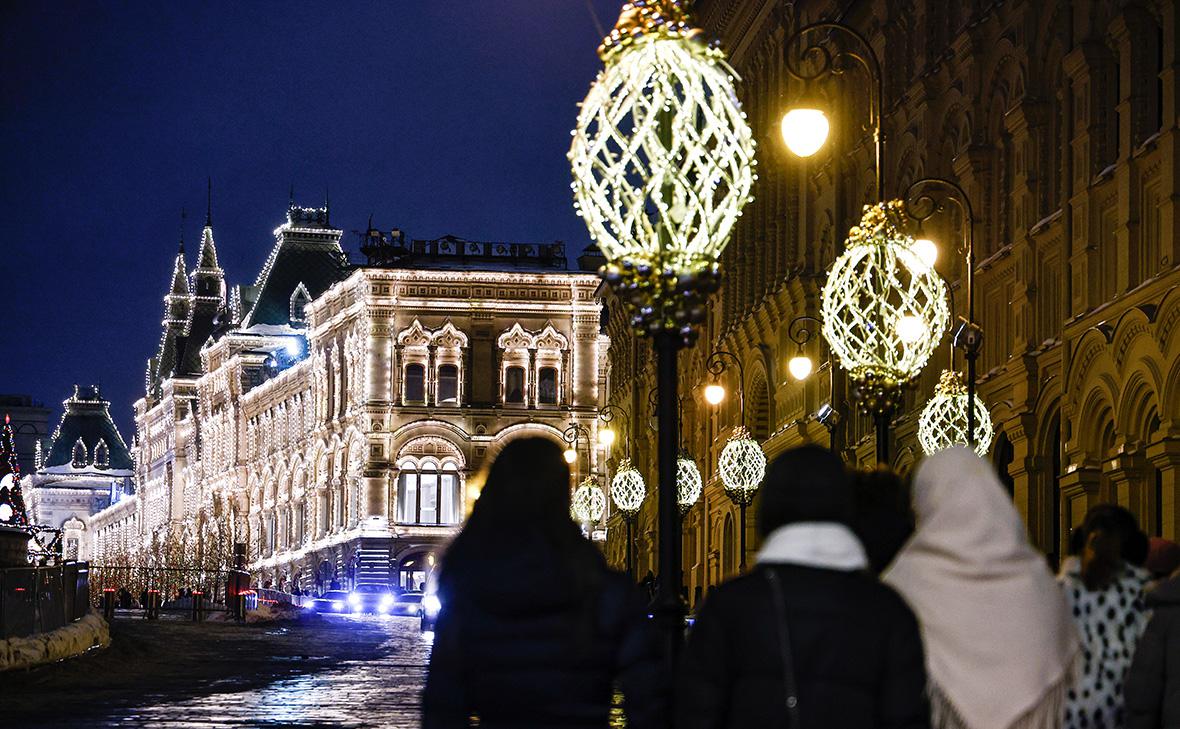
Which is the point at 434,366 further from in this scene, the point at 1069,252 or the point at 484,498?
the point at 484,498

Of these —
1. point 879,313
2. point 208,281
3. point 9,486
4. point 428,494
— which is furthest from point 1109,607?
point 208,281

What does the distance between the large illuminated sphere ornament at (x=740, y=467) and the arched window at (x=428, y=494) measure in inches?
1922

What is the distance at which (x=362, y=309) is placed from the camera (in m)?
89.9

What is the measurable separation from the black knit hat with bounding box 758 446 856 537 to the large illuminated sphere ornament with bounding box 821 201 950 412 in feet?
41.9

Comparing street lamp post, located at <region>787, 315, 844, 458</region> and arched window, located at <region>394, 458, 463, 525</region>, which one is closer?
street lamp post, located at <region>787, 315, 844, 458</region>

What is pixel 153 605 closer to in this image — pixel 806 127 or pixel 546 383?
pixel 546 383

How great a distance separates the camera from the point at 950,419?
25.3 meters

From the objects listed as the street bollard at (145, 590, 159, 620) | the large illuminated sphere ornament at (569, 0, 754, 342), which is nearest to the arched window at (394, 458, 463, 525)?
the street bollard at (145, 590, 159, 620)

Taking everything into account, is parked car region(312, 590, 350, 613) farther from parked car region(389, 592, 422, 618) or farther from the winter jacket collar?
the winter jacket collar

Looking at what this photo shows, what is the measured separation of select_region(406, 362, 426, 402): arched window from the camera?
89.8 metres

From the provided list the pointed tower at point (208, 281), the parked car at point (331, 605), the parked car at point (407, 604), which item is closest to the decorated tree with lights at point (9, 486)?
the parked car at point (407, 604)

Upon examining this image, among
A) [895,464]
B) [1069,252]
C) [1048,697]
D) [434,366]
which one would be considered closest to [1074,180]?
[1069,252]

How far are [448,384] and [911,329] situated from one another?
71377 millimetres

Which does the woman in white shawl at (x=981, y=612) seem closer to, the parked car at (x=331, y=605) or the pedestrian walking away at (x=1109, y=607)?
the pedestrian walking away at (x=1109, y=607)
